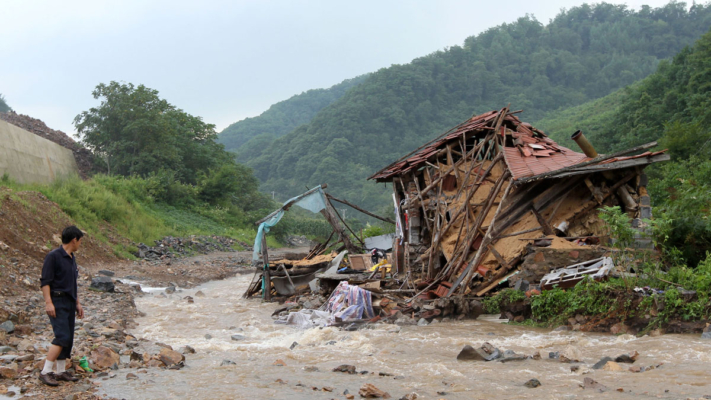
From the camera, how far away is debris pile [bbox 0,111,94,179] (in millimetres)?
31016

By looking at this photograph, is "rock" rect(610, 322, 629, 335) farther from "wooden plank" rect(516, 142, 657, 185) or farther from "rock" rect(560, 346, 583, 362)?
"wooden plank" rect(516, 142, 657, 185)

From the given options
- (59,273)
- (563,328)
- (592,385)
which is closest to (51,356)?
(59,273)

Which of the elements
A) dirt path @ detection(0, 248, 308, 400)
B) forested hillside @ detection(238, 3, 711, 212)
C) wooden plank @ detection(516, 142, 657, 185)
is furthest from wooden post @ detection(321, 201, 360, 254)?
forested hillside @ detection(238, 3, 711, 212)

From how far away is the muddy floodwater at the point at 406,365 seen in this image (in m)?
5.23

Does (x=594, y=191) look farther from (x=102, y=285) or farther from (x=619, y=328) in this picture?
(x=102, y=285)

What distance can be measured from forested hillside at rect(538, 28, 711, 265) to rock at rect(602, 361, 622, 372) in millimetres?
3404

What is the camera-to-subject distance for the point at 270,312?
1215 centimetres

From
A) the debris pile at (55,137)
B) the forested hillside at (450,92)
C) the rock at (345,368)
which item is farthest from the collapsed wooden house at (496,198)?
the forested hillside at (450,92)

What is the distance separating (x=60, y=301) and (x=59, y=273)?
0.89 ft

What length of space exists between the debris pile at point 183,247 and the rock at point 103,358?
15.4 meters

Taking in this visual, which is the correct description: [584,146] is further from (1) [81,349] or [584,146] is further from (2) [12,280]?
(2) [12,280]

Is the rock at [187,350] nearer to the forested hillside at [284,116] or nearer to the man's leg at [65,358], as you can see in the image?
the man's leg at [65,358]

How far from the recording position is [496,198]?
1129cm

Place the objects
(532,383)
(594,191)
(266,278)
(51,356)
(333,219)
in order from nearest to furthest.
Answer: (51,356) < (532,383) < (594,191) < (266,278) < (333,219)
